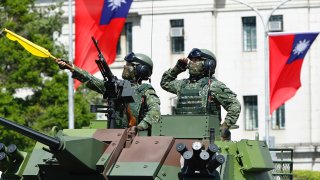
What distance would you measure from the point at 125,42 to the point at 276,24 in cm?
762

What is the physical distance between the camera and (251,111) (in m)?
59.8

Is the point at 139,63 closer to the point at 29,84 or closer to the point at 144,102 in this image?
the point at 144,102

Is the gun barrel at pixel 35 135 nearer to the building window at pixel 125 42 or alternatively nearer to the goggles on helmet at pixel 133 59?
the goggles on helmet at pixel 133 59

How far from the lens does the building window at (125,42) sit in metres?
60.1

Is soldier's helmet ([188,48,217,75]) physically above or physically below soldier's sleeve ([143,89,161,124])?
above

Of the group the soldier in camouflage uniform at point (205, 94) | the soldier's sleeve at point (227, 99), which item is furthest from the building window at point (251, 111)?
the soldier's sleeve at point (227, 99)

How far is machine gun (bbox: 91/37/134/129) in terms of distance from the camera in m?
19.8

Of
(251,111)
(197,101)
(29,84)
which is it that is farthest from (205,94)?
(251,111)

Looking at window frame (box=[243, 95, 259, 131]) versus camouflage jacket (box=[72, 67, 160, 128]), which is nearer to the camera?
camouflage jacket (box=[72, 67, 160, 128])

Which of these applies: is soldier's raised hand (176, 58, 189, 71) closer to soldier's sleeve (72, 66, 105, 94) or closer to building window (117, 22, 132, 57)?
soldier's sleeve (72, 66, 105, 94)

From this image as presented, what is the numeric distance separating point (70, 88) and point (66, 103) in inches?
149

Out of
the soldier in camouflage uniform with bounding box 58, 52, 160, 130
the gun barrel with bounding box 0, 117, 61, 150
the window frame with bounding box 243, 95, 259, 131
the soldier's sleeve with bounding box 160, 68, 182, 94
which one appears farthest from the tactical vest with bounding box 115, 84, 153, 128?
the window frame with bounding box 243, 95, 259, 131

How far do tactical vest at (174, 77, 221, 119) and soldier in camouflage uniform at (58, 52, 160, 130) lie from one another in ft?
1.41

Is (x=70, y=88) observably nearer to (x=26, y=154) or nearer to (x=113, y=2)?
(x=113, y=2)
